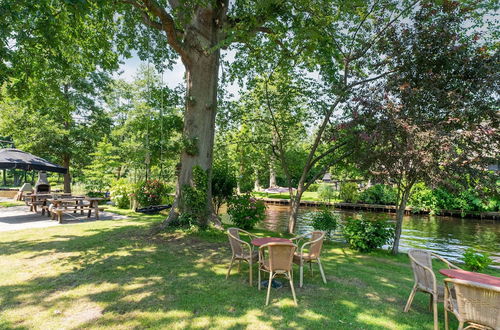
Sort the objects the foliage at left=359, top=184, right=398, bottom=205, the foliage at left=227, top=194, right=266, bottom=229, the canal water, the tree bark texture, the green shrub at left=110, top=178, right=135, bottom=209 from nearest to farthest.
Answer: the tree bark texture, the foliage at left=227, top=194, right=266, bottom=229, the canal water, the green shrub at left=110, top=178, right=135, bottom=209, the foliage at left=359, top=184, right=398, bottom=205

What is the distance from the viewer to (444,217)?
18.0m

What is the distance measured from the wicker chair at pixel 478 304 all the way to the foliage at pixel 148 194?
12.5 metres

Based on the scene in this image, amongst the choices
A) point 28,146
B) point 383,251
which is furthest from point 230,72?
point 28,146

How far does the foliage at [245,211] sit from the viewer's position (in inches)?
396

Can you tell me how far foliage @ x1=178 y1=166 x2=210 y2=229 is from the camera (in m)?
8.01

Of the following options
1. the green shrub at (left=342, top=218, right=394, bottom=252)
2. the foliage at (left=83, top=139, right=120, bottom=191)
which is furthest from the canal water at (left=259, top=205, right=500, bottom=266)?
the foliage at (left=83, top=139, right=120, bottom=191)

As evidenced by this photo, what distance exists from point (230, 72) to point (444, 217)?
16925 mm

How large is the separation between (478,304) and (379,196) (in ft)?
68.8

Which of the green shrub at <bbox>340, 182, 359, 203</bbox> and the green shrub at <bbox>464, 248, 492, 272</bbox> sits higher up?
the green shrub at <bbox>340, 182, 359, 203</bbox>

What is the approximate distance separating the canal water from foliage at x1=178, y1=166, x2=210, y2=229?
4.95 m

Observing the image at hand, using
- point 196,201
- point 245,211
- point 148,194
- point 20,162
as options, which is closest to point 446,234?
point 245,211

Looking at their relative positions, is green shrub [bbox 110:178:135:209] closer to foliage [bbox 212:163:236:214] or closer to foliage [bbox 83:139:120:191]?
foliage [bbox 83:139:120:191]

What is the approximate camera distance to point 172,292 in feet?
13.6

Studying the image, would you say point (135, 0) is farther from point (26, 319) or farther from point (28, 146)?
point (28, 146)
